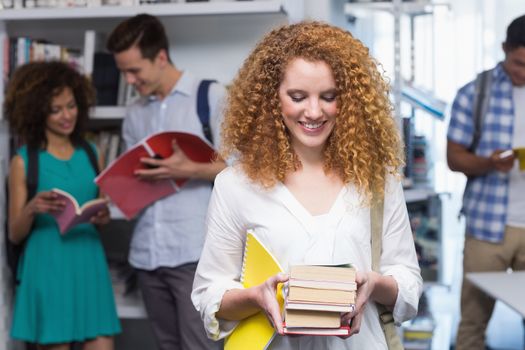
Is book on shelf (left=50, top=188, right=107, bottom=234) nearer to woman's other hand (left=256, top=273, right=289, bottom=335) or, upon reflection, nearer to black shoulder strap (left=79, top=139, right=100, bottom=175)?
black shoulder strap (left=79, top=139, right=100, bottom=175)

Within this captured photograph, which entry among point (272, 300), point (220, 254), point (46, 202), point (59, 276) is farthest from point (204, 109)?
point (272, 300)

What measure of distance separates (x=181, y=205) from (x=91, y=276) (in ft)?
1.58

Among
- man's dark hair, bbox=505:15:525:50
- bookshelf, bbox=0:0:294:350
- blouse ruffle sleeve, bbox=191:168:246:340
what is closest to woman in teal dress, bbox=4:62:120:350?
bookshelf, bbox=0:0:294:350

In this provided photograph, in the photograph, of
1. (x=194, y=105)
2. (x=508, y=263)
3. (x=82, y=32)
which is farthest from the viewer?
(x=82, y=32)

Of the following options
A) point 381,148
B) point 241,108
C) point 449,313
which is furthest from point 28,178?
point 449,313

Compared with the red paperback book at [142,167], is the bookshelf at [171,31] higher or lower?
higher

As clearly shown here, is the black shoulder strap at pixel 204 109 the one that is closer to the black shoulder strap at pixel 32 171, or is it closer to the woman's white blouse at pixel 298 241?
the black shoulder strap at pixel 32 171

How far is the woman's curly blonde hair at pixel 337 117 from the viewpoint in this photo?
1566 millimetres

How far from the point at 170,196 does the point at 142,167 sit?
0.55ft

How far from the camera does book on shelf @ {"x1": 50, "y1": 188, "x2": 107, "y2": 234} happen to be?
9.25ft

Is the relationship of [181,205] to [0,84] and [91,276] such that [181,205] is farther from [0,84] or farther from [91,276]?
[0,84]

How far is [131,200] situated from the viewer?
297 cm

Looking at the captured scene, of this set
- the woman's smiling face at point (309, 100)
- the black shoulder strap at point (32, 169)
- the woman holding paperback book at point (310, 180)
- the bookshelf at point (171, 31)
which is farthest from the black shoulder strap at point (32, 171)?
the woman's smiling face at point (309, 100)

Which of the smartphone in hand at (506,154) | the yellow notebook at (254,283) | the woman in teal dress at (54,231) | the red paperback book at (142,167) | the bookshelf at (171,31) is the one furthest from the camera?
the bookshelf at (171,31)
